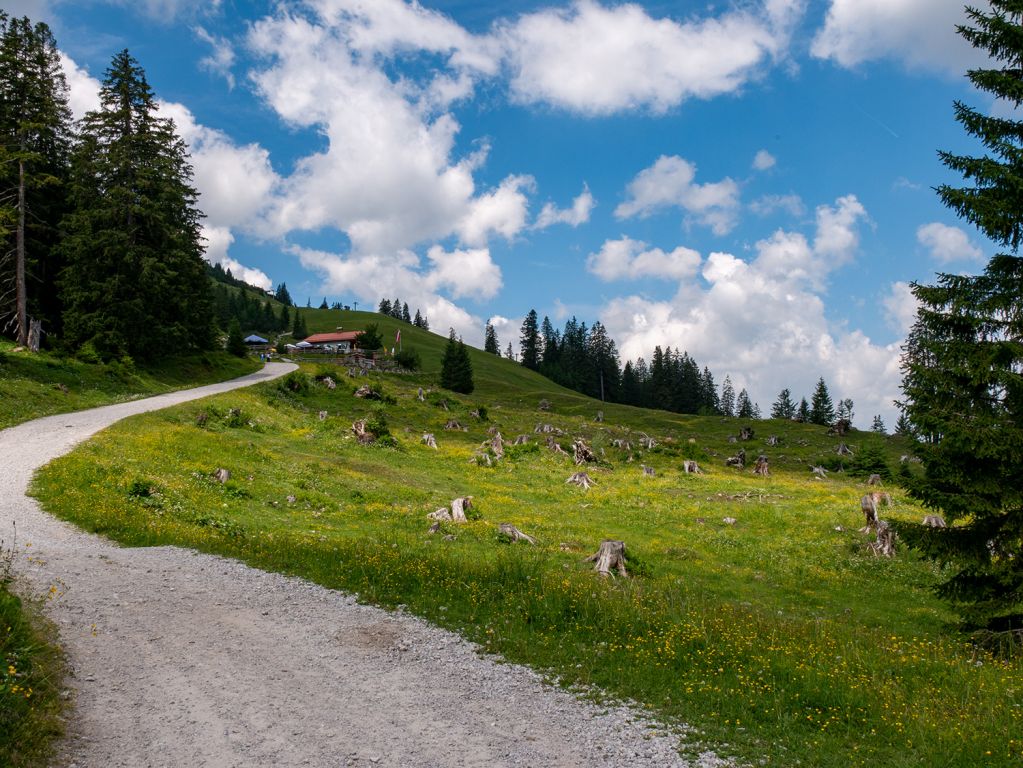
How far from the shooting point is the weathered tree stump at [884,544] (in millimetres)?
22656

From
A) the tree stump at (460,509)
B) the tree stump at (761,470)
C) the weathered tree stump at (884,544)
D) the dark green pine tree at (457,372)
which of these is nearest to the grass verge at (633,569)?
the weathered tree stump at (884,544)

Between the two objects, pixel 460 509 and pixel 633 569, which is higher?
pixel 460 509

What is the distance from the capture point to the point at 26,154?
42.8m

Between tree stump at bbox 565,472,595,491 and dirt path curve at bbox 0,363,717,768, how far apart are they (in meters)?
24.4

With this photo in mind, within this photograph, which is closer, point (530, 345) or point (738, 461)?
point (738, 461)

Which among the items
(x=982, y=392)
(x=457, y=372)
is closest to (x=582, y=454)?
(x=982, y=392)

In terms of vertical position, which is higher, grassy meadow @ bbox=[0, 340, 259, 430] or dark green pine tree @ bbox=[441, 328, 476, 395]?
dark green pine tree @ bbox=[441, 328, 476, 395]

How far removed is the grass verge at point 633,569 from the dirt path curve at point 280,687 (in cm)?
102

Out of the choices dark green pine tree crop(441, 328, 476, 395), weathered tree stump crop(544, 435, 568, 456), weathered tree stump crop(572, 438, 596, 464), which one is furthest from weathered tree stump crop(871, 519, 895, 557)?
dark green pine tree crop(441, 328, 476, 395)

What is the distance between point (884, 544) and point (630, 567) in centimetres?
1198

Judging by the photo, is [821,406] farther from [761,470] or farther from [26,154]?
[26,154]

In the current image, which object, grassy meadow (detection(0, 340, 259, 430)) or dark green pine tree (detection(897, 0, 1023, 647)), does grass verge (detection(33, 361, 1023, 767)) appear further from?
grassy meadow (detection(0, 340, 259, 430))

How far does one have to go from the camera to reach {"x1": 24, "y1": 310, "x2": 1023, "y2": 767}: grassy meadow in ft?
28.1

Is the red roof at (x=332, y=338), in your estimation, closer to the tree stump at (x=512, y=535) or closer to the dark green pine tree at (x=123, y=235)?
the dark green pine tree at (x=123, y=235)
